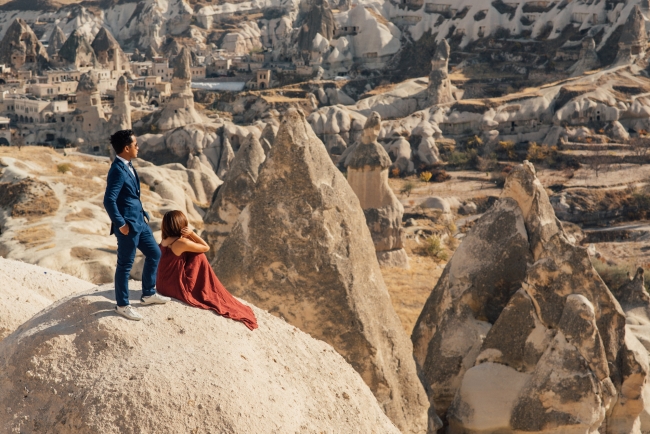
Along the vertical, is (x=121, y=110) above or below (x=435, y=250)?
below

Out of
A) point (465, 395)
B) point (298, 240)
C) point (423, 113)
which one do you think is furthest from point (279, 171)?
point (423, 113)

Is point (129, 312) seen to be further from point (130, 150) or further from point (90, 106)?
point (90, 106)

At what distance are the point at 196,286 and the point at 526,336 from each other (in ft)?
13.6

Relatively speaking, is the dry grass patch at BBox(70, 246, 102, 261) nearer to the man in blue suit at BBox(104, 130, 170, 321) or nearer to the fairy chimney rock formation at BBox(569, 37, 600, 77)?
the man in blue suit at BBox(104, 130, 170, 321)

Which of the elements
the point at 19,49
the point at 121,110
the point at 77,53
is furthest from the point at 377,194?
the point at 19,49

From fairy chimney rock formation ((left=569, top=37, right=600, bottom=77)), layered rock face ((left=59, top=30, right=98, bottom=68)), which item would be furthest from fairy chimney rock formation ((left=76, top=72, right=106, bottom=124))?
fairy chimney rock formation ((left=569, top=37, right=600, bottom=77))

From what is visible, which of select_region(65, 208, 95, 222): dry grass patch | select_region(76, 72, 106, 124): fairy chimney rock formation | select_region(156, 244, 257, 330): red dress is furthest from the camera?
select_region(76, 72, 106, 124): fairy chimney rock formation

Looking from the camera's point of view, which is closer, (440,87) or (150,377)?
(150,377)

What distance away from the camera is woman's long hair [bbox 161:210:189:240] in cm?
519

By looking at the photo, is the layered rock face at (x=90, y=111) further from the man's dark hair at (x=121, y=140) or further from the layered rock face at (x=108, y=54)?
the man's dark hair at (x=121, y=140)

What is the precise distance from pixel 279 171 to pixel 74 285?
2647mm

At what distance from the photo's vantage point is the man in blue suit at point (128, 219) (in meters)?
5.02

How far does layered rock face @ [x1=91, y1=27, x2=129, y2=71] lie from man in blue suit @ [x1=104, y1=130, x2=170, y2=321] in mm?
83068

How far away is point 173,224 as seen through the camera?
5191 millimetres
